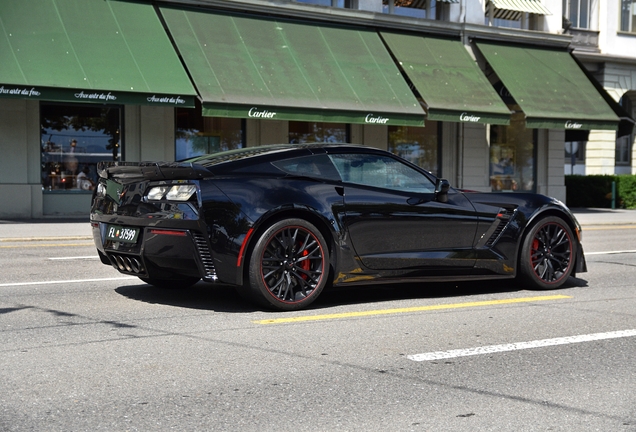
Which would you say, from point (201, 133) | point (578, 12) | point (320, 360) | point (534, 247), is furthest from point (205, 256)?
point (578, 12)

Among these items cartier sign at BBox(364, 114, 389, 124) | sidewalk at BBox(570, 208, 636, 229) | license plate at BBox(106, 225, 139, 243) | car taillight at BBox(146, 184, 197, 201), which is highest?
cartier sign at BBox(364, 114, 389, 124)

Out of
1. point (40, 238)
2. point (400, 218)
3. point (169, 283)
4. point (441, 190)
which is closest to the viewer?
point (400, 218)

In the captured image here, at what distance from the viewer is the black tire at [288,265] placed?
6609 mm

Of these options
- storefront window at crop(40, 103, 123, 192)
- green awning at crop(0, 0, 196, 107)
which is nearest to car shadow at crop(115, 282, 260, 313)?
green awning at crop(0, 0, 196, 107)

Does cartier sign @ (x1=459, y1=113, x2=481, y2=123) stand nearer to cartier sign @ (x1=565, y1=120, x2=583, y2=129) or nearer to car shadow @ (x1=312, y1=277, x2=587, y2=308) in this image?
cartier sign @ (x1=565, y1=120, x2=583, y2=129)

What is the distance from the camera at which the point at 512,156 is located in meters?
27.6

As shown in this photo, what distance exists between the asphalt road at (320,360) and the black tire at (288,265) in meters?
0.17

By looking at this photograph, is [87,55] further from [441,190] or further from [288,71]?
[441,190]

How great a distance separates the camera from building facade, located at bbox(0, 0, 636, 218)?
1845cm

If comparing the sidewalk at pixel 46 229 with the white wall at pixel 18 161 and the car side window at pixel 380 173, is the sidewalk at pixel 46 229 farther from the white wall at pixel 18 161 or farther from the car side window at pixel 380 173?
the car side window at pixel 380 173

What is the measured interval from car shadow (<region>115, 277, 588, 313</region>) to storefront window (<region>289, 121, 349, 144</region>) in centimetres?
1458

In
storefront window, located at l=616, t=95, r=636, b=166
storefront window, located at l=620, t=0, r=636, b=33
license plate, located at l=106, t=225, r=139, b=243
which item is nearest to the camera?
license plate, located at l=106, t=225, r=139, b=243

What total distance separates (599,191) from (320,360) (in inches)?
1049

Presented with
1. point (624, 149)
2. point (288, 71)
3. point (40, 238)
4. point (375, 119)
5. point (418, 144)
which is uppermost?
point (288, 71)
